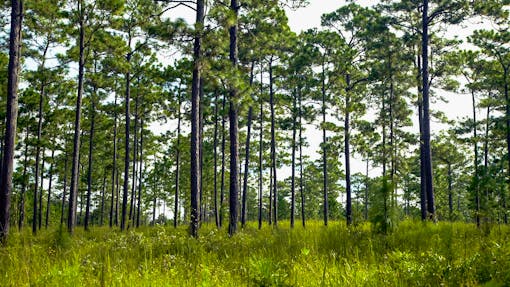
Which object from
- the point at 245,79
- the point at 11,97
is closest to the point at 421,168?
the point at 245,79

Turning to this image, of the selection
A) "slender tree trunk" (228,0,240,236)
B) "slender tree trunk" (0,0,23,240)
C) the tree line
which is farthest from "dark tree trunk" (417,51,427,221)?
"slender tree trunk" (0,0,23,240)

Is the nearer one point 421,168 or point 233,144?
point 233,144

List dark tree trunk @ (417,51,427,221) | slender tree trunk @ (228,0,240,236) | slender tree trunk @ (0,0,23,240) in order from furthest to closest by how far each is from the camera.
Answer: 1. dark tree trunk @ (417,51,427,221)
2. slender tree trunk @ (228,0,240,236)
3. slender tree trunk @ (0,0,23,240)

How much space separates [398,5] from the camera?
17.0 metres

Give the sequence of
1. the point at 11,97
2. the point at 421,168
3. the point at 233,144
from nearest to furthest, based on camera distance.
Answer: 1. the point at 11,97
2. the point at 233,144
3. the point at 421,168

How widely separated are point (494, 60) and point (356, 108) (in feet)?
35.9

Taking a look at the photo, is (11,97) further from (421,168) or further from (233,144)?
(421,168)

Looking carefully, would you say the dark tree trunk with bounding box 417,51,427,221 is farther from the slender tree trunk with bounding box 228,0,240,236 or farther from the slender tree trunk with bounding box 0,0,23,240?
the slender tree trunk with bounding box 0,0,23,240

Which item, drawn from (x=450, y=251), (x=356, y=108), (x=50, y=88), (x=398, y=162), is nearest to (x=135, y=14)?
(x=50, y=88)

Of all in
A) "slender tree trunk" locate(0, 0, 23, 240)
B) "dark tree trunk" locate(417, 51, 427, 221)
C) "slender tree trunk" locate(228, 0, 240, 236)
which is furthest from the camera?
"dark tree trunk" locate(417, 51, 427, 221)

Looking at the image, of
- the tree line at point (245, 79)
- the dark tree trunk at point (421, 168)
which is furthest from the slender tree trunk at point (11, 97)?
the dark tree trunk at point (421, 168)

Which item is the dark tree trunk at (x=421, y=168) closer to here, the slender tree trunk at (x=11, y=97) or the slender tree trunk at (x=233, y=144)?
the slender tree trunk at (x=233, y=144)

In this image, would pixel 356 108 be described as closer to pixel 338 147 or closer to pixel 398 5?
pixel 338 147

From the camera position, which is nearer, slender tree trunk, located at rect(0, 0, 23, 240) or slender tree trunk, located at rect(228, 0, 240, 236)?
slender tree trunk, located at rect(0, 0, 23, 240)
